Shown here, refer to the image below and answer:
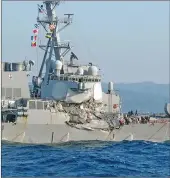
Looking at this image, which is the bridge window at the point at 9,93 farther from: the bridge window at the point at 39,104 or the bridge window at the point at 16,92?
the bridge window at the point at 39,104

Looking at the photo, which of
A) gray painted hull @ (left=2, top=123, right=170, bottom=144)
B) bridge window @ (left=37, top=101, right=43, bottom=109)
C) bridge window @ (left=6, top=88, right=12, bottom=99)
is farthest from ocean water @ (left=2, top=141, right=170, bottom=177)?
bridge window @ (left=6, top=88, right=12, bottom=99)

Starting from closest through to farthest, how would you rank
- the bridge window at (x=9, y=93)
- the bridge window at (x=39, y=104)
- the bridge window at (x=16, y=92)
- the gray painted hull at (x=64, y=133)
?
the gray painted hull at (x=64, y=133) < the bridge window at (x=39, y=104) < the bridge window at (x=9, y=93) < the bridge window at (x=16, y=92)

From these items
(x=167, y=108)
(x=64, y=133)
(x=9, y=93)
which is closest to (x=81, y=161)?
(x=64, y=133)

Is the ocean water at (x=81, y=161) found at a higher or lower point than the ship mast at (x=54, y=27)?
lower

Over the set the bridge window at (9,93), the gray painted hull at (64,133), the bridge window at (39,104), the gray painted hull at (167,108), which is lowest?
the gray painted hull at (64,133)

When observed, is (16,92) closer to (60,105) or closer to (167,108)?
(60,105)

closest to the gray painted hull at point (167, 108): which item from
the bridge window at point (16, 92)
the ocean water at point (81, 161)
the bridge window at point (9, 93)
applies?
the ocean water at point (81, 161)

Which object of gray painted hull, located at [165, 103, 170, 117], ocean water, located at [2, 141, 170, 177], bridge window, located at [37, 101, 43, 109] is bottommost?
ocean water, located at [2, 141, 170, 177]

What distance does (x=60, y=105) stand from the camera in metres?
37.0

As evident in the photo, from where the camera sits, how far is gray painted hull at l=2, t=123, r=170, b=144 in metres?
33.9

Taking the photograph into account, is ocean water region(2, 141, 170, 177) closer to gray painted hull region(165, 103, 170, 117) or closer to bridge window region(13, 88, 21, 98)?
bridge window region(13, 88, 21, 98)

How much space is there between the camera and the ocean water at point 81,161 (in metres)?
21.1

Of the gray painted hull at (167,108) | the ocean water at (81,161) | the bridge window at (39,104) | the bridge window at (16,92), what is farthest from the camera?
the gray painted hull at (167,108)

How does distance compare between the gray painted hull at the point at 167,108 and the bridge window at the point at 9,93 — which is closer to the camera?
the bridge window at the point at 9,93
